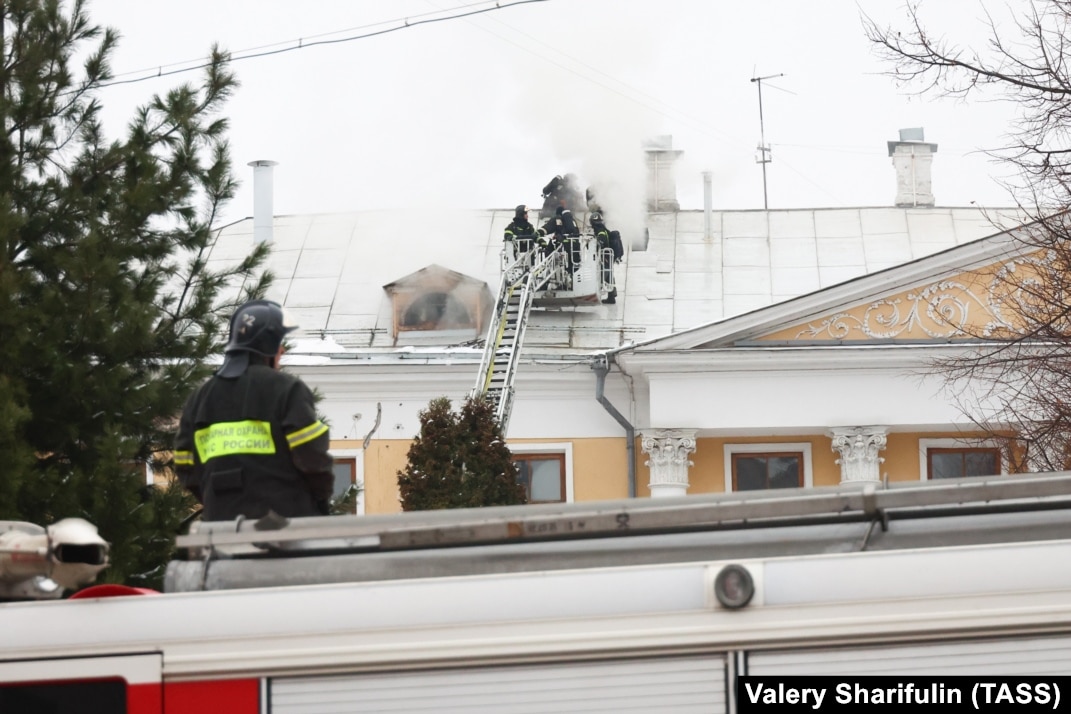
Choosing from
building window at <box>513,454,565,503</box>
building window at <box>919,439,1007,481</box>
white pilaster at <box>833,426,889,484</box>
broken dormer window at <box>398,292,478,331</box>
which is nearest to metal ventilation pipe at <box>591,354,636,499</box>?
building window at <box>513,454,565,503</box>

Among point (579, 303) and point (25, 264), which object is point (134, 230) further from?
point (579, 303)

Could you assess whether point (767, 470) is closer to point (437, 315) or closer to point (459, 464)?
point (437, 315)

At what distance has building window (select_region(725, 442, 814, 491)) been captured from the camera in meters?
24.0

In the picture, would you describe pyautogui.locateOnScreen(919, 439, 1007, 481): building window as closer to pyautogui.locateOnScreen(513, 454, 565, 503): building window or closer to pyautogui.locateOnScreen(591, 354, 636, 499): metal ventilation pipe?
pyautogui.locateOnScreen(591, 354, 636, 499): metal ventilation pipe

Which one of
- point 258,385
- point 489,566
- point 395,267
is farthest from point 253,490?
point 395,267

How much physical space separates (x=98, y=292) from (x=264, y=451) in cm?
386

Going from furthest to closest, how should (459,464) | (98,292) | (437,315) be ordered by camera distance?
(437,315), (459,464), (98,292)

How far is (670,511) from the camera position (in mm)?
4223

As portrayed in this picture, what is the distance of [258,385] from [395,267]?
21636 mm

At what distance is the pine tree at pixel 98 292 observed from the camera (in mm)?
8117

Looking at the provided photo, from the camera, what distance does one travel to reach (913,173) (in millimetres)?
32250

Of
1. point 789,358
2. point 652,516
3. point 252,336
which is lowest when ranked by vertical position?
point 652,516

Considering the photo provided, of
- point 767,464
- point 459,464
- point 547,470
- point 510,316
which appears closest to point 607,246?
point 510,316

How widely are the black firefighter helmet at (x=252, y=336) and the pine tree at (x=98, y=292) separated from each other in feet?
9.90
